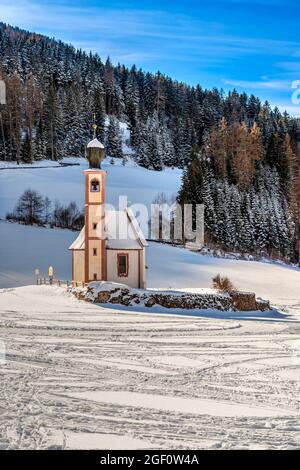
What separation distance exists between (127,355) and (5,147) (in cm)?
5807

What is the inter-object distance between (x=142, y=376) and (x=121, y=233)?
17190mm

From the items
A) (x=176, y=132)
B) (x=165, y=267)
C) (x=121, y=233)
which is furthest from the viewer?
(x=176, y=132)

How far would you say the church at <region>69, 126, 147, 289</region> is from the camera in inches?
1116

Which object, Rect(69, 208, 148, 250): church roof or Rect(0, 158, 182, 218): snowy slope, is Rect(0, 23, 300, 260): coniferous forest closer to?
Rect(0, 158, 182, 218): snowy slope

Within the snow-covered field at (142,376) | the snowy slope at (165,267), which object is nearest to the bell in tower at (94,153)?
the snow-covered field at (142,376)

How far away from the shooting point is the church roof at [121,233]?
28.7 m

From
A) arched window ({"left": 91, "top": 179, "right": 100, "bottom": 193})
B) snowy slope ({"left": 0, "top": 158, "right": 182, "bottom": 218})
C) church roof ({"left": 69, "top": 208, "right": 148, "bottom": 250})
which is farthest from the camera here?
snowy slope ({"left": 0, "top": 158, "right": 182, "bottom": 218})

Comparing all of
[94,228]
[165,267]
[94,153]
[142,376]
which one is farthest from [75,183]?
[142,376]

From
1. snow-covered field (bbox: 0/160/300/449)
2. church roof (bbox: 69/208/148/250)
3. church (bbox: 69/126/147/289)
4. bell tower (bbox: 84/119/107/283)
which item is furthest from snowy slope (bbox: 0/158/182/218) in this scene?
snow-covered field (bbox: 0/160/300/449)

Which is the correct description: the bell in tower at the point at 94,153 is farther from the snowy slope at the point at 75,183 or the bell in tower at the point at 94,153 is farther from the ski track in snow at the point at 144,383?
the snowy slope at the point at 75,183

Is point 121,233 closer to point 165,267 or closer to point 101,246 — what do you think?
point 101,246

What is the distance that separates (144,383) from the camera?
11.9m

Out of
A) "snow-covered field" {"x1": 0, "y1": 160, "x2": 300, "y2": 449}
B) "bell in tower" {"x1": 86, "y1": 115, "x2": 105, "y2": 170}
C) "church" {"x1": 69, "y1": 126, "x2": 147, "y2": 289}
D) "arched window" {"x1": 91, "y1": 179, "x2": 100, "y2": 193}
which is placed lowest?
"snow-covered field" {"x1": 0, "y1": 160, "x2": 300, "y2": 449}
